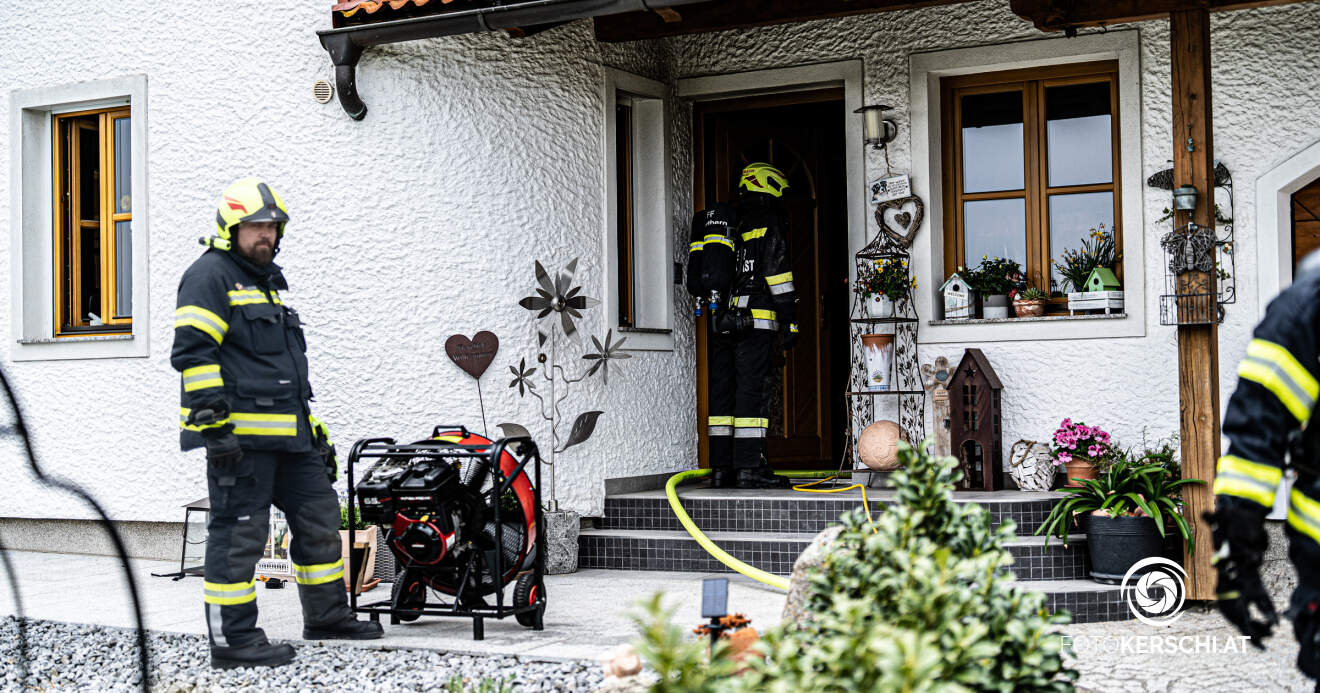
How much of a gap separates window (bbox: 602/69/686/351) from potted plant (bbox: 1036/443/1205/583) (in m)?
3.09

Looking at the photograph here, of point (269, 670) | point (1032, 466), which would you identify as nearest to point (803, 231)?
point (1032, 466)

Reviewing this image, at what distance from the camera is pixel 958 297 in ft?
27.0

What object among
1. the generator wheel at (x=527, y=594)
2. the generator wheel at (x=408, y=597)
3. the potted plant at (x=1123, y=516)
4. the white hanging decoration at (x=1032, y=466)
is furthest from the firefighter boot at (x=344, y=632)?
the white hanging decoration at (x=1032, y=466)

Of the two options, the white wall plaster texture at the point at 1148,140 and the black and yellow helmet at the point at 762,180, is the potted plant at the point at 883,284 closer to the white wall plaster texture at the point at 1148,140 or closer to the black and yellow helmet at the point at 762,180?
the white wall plaster texture at the point at 1148,140

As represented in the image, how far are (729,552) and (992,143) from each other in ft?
11.1

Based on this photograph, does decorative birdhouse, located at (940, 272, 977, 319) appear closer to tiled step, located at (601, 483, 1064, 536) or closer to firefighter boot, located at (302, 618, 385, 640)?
tiled step, located at (601, 483, 1064, 536)

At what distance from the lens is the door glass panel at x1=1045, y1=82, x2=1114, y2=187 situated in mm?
8164

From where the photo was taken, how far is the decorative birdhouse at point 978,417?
25.7ft

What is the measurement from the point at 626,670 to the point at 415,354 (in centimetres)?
447

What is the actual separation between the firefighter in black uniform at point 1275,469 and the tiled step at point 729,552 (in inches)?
156

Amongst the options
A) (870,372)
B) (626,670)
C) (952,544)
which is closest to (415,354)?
(870,372)

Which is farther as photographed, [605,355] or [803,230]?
[803,230]

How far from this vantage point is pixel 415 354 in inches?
301

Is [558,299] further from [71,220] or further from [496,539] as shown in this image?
[71,220]
